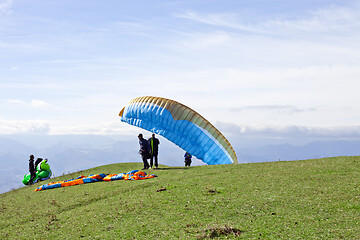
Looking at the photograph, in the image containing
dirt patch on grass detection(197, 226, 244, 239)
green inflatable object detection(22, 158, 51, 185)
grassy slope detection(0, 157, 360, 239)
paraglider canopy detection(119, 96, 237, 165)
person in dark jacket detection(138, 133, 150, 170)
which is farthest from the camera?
green inflatable object detection(22, 158, 51, 185)

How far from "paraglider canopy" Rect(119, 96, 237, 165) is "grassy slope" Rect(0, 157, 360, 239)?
6.93 meters

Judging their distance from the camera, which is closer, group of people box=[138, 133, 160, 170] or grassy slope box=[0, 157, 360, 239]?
grassy slope box=[0, 157, 360, 239]

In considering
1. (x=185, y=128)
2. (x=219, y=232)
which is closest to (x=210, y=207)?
(x=219, y=232)

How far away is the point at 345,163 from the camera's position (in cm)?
2084

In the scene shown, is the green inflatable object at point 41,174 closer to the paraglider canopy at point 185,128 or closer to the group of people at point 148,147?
the paraglider canopy at point 185,128

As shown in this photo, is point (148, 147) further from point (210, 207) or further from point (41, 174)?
point (210, 207)

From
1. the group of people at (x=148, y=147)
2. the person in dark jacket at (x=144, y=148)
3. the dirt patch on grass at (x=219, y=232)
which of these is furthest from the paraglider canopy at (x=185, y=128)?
the dirt patch on grass at (x=219, y=232)

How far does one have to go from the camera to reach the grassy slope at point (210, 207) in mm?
11742

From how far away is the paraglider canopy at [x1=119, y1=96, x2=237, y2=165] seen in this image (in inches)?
1131

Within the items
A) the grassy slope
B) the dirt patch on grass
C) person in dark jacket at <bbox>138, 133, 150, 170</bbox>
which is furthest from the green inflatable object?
the dirt patch on grass

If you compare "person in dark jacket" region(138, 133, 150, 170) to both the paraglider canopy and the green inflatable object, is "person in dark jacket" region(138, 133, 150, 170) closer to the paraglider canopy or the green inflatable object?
the paraglider canopy

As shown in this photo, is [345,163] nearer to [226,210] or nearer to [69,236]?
[226,210]

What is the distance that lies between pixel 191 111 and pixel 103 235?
697 inches

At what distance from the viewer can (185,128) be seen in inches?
1138
